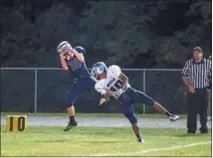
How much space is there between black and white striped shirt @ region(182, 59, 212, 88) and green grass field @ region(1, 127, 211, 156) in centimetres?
114

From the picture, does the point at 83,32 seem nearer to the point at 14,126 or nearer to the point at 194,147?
the point at 14,126

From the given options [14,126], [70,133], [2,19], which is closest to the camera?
[14,126]

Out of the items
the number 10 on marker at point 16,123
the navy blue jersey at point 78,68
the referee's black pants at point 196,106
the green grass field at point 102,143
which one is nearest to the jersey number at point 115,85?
the green grass field at point 102,143

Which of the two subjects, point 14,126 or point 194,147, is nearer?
point 194,147

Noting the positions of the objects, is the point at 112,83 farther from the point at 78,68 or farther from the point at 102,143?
the point at 78,68

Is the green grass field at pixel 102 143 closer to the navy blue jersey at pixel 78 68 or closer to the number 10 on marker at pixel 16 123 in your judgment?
the number 10 on marker at pixel 16 123

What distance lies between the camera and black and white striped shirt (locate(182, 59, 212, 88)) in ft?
56.7

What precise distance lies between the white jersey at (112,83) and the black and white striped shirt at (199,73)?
3.11m

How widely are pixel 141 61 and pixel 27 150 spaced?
1757 centimetres

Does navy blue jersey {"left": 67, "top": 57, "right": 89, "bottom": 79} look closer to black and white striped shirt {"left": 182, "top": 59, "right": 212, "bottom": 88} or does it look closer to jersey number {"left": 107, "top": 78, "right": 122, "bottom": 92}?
black and white striped shirt {"left": 182, "top": 59, "right": 212, "bottom": 88}

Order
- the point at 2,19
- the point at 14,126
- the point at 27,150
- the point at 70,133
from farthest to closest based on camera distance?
the point at 2,19, the point at 70,133, the point at 14,126, the point at 27,150

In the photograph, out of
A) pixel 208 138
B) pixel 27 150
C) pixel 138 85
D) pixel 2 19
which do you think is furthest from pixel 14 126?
pixel 2 19

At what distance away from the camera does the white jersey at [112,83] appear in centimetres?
1462

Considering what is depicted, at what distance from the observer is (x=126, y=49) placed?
30.4 meters
